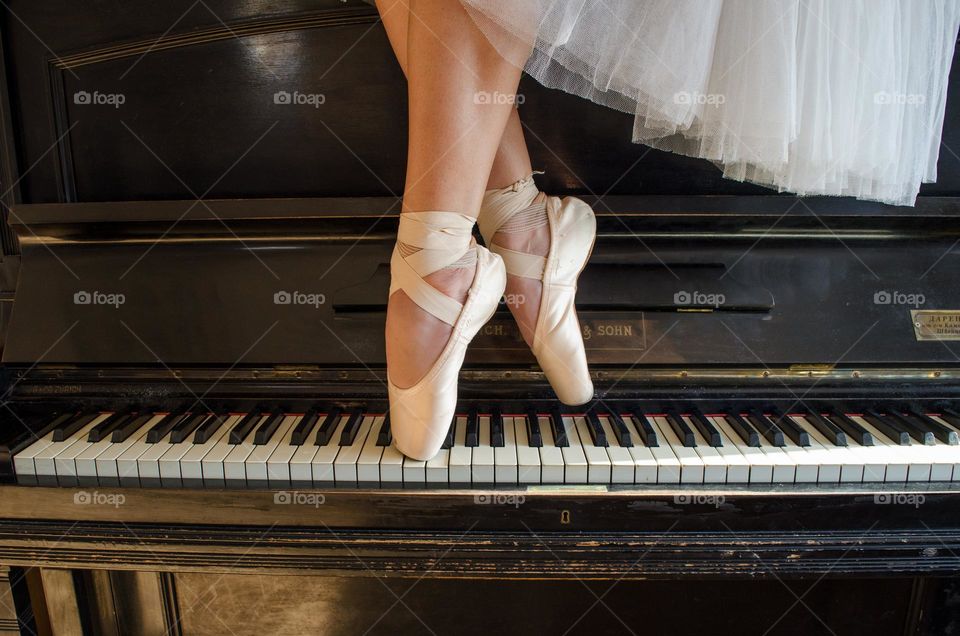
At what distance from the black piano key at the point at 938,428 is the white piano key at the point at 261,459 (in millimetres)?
1190

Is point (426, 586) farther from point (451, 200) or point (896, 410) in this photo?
point (896, 410)

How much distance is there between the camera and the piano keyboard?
88cm

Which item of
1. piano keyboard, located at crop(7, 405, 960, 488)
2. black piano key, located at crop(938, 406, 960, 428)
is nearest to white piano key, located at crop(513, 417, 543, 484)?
piano keyboard, located at crop(7, 405, 960, 488)

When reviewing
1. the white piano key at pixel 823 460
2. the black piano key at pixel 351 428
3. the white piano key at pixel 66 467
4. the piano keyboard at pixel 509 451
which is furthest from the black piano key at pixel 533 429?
the white piano key at pixel 66 467

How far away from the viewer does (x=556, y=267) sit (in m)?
0.93

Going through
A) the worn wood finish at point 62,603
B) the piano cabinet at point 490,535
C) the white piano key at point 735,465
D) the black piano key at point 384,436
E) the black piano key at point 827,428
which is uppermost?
the black piano key at point 827,428

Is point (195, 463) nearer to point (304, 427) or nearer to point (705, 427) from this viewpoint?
point (304, 427)

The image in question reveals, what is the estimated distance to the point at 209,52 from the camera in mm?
1200

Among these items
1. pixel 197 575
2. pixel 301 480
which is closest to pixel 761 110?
pixel 301 480

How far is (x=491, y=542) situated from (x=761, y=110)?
2.67 feet

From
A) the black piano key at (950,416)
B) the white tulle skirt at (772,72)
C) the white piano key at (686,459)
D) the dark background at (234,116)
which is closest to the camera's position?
the white tulle skirt at (772,72)

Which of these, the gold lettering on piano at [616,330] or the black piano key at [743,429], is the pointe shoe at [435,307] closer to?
the gold lettering on piano at [616,330]

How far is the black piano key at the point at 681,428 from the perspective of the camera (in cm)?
93

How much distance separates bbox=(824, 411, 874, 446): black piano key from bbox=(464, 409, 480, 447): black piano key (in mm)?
680
